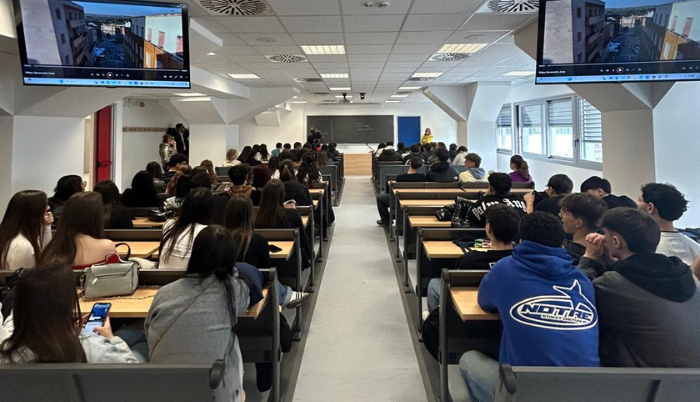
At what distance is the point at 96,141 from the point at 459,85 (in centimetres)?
821

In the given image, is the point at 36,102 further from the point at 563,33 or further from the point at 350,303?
the point at 563,33

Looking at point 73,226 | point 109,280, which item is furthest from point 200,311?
point 73,226

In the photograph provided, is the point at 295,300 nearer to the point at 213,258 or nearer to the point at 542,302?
the point at 213,258

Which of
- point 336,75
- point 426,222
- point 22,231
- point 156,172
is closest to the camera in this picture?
point 22,231

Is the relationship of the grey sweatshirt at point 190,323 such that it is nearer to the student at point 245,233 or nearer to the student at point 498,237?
the student at point 245,233

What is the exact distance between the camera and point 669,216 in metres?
2.65

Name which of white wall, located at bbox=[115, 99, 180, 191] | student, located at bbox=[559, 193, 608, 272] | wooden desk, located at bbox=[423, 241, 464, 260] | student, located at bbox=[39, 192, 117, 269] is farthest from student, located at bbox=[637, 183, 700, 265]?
white wall, located at bbox=[115, 99, 180, 191]

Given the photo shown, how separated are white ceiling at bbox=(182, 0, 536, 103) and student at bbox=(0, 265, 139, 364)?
338cm

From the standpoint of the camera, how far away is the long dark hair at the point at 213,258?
1742 millimetres

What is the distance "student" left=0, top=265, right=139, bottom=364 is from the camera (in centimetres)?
137

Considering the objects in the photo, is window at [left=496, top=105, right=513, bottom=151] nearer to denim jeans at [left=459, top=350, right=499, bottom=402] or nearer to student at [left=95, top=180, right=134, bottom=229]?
student at [left=95, top=180, right=134, bottom=229]

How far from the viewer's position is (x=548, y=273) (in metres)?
1.76

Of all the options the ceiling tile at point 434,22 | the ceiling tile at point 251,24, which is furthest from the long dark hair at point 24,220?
the ceiling tile at point 434,22

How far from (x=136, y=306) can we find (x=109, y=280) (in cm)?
22
